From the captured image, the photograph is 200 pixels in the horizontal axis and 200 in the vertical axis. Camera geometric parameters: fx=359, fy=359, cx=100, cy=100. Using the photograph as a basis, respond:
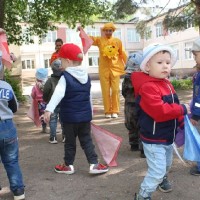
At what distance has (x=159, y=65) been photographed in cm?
327

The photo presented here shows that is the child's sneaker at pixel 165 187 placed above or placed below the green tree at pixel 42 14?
below

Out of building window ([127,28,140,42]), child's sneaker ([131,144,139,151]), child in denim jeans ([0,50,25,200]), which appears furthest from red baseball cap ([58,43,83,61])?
building window ([127,28,140,42])

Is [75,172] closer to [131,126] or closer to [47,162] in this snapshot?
[47,162]

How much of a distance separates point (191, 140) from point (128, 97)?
1942mm

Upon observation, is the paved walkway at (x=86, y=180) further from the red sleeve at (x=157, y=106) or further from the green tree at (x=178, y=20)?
the green tree at (x=178, y=20)

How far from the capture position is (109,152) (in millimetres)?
4574

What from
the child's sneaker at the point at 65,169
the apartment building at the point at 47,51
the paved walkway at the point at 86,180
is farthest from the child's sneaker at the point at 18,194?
the apartment building at the point at 47,51

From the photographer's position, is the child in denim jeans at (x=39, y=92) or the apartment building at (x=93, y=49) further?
the apartment building at (x=93, y=49)

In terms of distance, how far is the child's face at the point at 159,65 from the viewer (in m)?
3.26

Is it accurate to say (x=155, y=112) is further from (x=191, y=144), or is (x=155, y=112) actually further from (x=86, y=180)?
(x=86, y=180)

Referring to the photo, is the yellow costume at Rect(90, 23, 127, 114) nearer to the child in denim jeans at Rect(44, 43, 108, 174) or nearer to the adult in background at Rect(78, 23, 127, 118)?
the adult in background at Rect(78, 23, 127, 118)

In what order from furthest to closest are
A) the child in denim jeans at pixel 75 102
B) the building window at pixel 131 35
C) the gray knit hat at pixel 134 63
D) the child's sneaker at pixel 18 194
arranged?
the building window at pixel 131 35 → the gray knit hat at pixel 134 63 → the child in denim jeans at pixel 75 102 → the child's sneaker at pixel 18 194

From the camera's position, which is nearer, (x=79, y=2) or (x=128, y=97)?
(x=128, y=97)

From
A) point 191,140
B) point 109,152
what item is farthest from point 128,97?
point 191,140
